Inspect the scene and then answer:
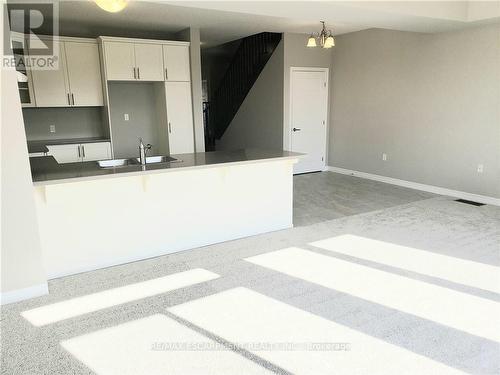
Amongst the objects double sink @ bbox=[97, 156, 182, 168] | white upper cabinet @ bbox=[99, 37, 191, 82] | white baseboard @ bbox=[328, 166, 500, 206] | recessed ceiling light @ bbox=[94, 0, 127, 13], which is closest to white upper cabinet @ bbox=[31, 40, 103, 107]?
white upper cabinet @ bbox=[99, 37, 191, 82]

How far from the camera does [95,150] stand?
5527 millimetres

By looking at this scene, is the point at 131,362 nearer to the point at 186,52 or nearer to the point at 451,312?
the point at 451,312

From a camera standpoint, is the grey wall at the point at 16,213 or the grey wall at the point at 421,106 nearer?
the grey wall at the point at 16,213

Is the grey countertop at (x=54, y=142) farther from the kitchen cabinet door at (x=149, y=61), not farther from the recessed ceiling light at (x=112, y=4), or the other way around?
the recessed ceiling light at (x=112, y=4)

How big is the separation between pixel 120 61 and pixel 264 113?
2924 mm

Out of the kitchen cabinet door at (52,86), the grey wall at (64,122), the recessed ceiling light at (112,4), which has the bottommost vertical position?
the grey wall at (64,122)

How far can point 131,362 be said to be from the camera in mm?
2045

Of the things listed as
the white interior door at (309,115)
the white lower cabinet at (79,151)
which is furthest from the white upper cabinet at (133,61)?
the white interior door at (309,115)

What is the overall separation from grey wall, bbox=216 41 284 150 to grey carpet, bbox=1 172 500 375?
2.35 meters

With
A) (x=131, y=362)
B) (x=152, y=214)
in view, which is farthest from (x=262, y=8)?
(x=131, y=362)

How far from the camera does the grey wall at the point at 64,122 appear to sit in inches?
217

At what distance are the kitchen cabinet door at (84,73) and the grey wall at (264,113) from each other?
3.03 metres

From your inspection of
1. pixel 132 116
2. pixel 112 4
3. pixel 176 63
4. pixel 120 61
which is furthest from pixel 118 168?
pixel 132 116

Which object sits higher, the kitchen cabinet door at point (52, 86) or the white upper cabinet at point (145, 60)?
the white upper cabinet at point (145, 60)
